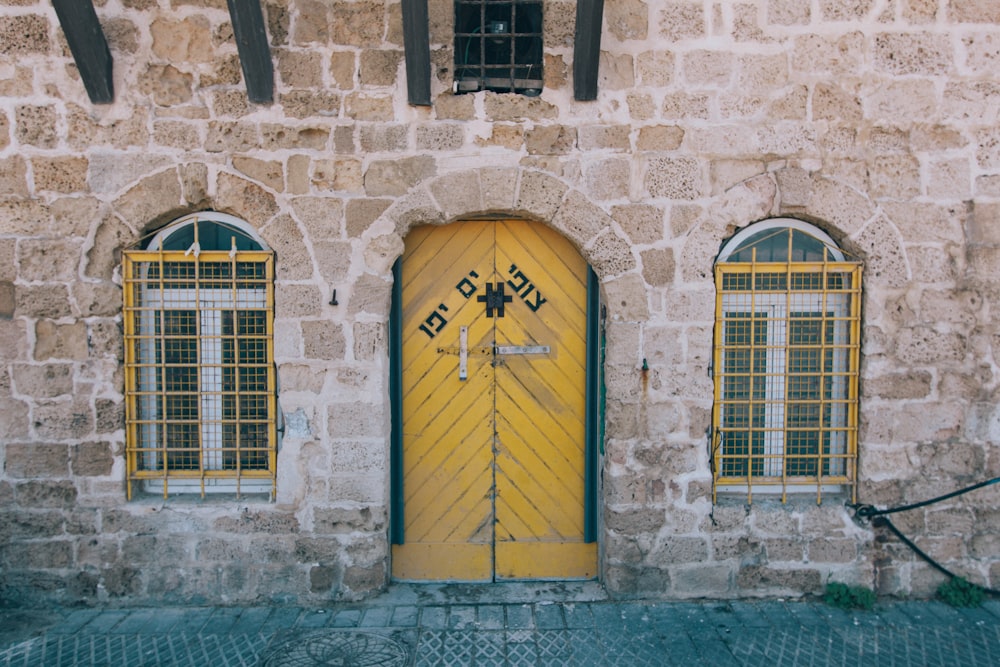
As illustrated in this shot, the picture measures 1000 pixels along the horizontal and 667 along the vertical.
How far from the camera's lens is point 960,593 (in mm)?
4172

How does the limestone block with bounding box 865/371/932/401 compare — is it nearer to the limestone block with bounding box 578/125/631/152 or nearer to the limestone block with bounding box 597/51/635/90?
the limestone block with bounding box 578/125/631/152

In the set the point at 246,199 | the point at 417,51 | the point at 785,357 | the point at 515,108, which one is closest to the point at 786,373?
the point at 785,357

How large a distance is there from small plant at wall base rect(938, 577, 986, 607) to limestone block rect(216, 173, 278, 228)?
15.2ft

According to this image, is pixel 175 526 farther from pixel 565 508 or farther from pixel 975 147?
pixel 975 147

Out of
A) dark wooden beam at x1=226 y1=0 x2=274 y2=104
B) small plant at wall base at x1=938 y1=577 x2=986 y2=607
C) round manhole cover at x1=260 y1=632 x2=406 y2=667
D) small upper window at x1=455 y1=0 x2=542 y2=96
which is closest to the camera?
round manhole cover at x1=260 y1=632 x2=406 y2=667

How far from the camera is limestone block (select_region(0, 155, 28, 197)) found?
3977 millimetres

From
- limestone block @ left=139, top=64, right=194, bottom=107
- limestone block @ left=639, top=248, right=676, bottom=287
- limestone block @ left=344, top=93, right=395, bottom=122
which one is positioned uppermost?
limestone block @ left=139, top=64, right=194, bottom=107

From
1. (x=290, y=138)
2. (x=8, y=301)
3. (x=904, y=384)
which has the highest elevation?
(x=290, y=138)

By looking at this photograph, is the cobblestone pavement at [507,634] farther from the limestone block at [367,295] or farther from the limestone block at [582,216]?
the limestone block at [582,216]

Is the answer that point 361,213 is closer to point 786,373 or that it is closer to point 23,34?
point 23,34

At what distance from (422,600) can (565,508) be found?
1.05 meters

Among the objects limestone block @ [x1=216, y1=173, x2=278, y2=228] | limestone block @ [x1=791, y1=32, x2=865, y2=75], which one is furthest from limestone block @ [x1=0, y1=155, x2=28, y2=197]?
limestone block @ [x1=791, y1=32, x2=865, y2=75]

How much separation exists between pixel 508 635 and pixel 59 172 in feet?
12.1

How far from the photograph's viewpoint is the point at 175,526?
13.5ft
